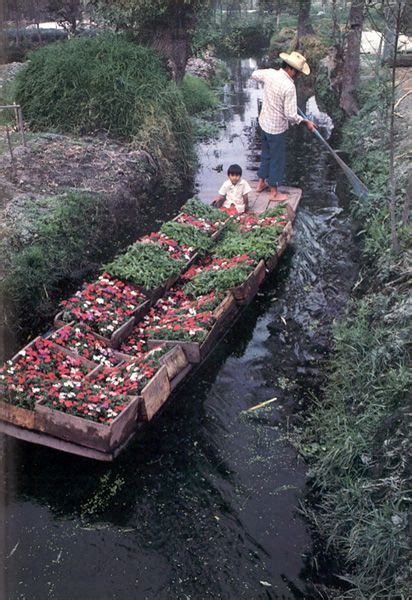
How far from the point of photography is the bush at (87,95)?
39.8 ft

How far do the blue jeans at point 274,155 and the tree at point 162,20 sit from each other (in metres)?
5.29

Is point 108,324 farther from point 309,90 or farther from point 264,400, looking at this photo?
point 309,90

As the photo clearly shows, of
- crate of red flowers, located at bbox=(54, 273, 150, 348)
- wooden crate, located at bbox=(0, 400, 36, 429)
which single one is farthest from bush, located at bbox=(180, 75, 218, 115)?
wooden crate, located at bbox=(0, 400, 36, 429)

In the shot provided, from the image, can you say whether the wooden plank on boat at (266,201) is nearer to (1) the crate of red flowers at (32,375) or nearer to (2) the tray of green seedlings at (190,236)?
(2) the tray of green seedlings at (190,236)

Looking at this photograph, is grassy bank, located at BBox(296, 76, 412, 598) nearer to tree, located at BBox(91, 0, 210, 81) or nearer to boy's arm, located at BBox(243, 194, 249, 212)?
boy's arm, located at BBox(243, 194, 249, 212)

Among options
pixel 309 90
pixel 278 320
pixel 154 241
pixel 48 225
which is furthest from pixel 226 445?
pixel 309 90

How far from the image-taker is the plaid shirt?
30.4 feet

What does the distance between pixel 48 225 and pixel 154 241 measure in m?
1.61

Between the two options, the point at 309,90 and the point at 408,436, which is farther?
the point at 309,90

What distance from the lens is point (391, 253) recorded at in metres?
7.32

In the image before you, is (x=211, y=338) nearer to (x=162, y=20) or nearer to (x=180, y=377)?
(x=180, y=377)

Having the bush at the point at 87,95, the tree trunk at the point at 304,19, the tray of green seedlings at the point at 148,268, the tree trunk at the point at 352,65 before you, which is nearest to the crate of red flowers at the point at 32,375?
the tray of green seedlings at the point at 148,268

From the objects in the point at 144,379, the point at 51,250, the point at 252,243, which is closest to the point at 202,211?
the point at 252,243

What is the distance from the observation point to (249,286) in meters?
7.22
